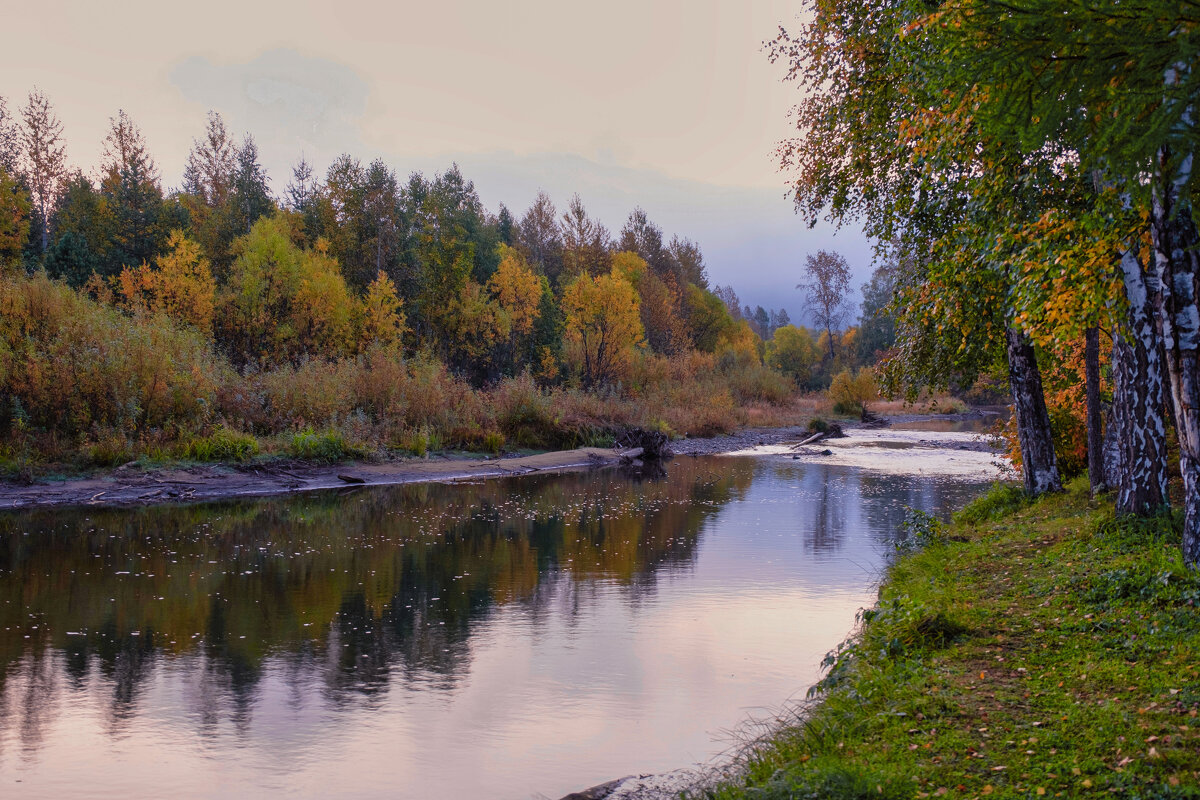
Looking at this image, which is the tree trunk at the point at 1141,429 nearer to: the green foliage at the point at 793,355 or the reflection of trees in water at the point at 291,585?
the reflection of trees in water at the point at 291,585

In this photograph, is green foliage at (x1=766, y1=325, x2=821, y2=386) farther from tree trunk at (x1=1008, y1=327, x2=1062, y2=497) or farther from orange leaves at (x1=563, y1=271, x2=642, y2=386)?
tree trunk at (x1=1008, y1=327, x2=1062, y2=497)

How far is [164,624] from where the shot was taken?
10.2 meters

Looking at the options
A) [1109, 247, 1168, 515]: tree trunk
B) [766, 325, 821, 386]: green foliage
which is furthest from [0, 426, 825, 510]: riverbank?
[766, 325, 821, 386]: green foliage

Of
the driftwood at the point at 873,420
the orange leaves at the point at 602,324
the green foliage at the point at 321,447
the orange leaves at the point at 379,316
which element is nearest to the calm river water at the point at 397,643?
the green foliage at the point at 321,447

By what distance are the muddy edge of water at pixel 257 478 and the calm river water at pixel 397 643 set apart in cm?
151

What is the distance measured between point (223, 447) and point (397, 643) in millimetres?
15147

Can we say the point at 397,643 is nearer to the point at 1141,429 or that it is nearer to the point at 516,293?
the point at 1141,429

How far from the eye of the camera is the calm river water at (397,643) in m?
6.59

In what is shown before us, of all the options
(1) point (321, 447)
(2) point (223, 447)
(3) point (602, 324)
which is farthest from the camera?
(3) point (602, 324)

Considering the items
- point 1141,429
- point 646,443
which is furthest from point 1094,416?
point 646,443

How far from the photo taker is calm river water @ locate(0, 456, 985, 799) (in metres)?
6.59

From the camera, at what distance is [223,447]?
73.7 ft

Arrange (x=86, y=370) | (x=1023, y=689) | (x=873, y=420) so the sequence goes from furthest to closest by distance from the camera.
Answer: (x=873, y=420) < (x=86, y=370) < (x=1023, y=689)

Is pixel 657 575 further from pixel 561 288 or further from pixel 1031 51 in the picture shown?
pixel 561 288
